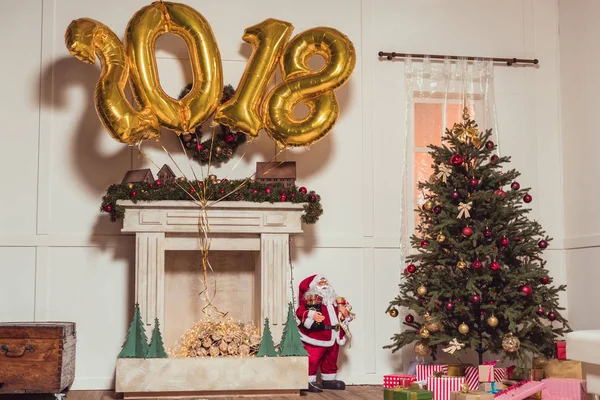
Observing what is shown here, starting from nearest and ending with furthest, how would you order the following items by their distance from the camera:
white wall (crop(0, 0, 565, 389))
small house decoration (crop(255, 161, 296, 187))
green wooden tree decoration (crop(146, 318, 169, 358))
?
green wooden tree decoration (crop(146, 318, 169, 358)) < small house decoration (crop(255, 161, 296, 187)) < white wall (crop(0, 0, 565, 389))

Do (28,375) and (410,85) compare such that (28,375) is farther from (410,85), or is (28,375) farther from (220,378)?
(410,85)

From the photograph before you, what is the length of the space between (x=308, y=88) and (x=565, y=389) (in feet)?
8.77

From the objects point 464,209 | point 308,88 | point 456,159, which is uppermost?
point 308,88

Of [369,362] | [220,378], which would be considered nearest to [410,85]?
[369,362]

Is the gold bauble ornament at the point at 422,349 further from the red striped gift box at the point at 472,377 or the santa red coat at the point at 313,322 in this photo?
the santa red coat at the point at 313,322

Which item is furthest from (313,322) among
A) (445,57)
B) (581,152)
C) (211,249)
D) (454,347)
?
(581,152)

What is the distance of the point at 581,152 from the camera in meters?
6.70

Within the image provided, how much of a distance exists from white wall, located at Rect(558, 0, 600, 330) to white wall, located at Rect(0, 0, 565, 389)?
111mm

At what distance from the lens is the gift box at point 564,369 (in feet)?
17.9

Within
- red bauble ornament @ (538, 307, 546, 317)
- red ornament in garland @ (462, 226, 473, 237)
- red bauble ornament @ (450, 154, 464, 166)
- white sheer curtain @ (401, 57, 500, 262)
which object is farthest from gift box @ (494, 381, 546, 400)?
white sheer curtain @ (401, 57, 500, 262)

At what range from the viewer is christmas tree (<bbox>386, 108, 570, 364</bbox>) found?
18.9ft

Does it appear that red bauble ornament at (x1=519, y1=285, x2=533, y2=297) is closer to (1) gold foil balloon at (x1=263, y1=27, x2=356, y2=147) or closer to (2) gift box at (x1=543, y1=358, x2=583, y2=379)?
(2) gift box at (x1=543, y1=358, x2=583, y2=379)

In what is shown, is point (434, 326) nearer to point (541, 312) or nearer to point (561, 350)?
point (541, 312)

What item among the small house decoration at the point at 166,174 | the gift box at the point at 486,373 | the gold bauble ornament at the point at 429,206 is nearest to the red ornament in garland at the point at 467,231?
the gold bauble ornament at the point at 429,206
